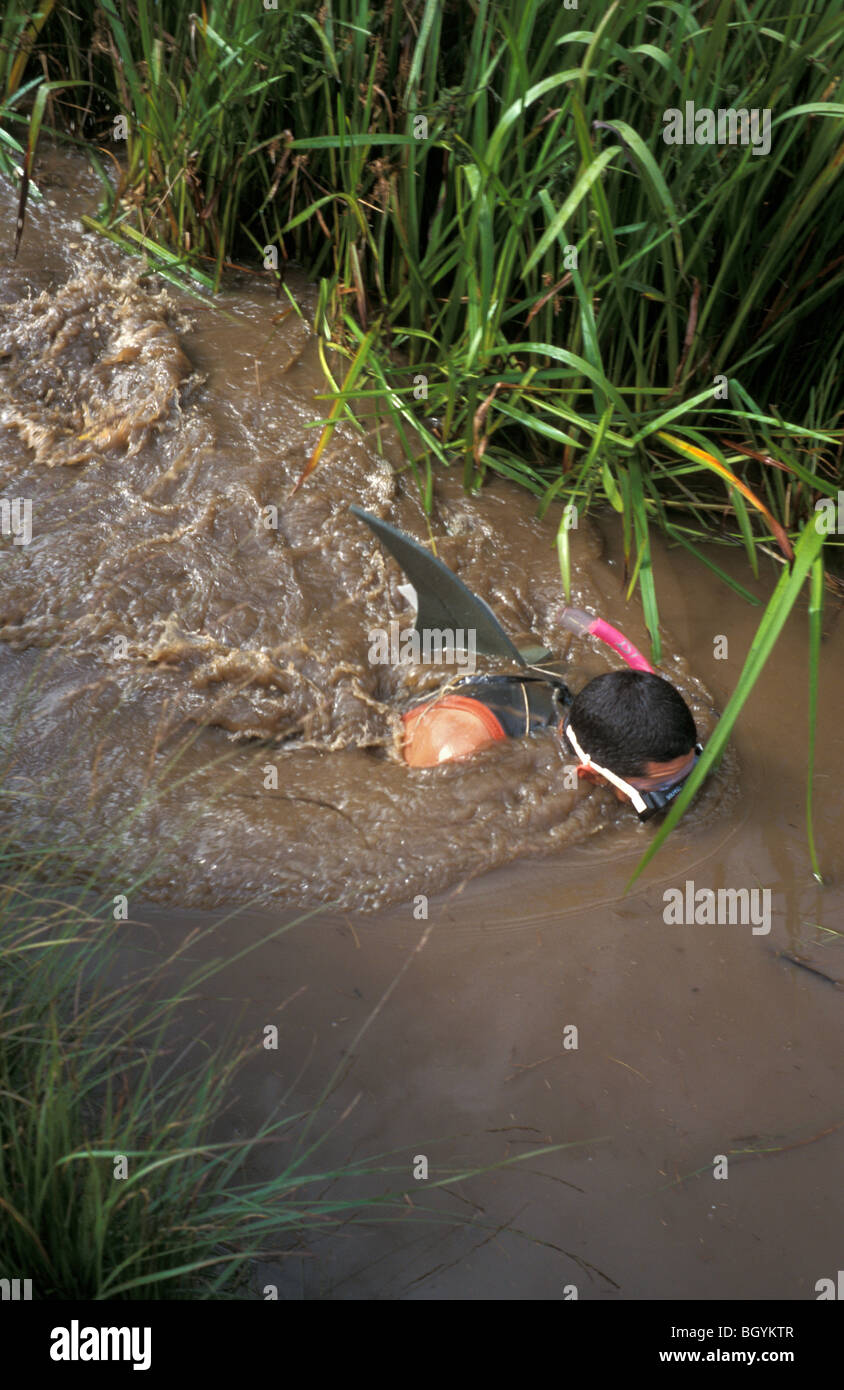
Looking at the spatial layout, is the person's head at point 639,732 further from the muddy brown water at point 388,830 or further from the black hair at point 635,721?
the muddy brown water at point 388,830

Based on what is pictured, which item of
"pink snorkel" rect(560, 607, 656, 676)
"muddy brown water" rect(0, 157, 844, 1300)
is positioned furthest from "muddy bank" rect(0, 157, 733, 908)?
"pink snorkel" rect(560, 607, 656, 676)

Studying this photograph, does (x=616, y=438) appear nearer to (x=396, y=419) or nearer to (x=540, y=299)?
(x=540, y=299)

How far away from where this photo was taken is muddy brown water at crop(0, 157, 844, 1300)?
6.15 feet

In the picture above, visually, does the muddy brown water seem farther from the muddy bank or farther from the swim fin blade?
the swim fin blade

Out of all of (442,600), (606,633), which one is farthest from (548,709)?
(442,600)

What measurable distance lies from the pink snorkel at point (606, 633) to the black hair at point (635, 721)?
17cm

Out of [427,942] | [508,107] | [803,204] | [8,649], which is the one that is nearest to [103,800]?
[8,649]

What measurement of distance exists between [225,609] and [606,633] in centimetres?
100

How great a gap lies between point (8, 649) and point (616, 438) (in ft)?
5.25

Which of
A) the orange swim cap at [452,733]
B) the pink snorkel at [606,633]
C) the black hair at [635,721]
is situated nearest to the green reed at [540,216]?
the pink snorkel at [606,633]

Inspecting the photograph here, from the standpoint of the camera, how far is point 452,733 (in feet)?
8.95

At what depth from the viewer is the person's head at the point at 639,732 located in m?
2.40

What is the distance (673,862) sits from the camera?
2561 millimetres

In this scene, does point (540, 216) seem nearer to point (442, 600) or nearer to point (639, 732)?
point (442, 600)
